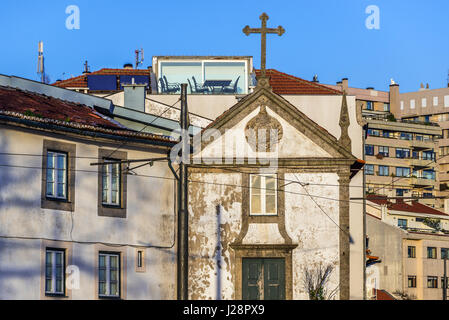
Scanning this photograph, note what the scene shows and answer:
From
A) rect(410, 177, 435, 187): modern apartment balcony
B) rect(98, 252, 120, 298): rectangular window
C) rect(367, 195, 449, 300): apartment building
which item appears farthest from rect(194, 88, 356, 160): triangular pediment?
rect(410, 177, 435, 187): modern apartment balcony

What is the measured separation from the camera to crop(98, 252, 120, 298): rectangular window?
3800cm

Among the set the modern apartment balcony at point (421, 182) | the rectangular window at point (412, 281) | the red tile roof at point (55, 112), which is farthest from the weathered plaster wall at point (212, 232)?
the modern apartment balcony at point (421, 182)

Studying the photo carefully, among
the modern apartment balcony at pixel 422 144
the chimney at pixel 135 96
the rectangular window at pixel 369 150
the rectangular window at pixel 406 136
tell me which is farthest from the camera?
the modern apartment balcony at pixel 422 144

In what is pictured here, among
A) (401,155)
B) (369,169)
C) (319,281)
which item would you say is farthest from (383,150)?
(319,281)

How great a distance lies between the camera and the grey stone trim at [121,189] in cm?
3822

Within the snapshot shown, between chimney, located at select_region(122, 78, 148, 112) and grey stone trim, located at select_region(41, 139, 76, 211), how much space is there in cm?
1589

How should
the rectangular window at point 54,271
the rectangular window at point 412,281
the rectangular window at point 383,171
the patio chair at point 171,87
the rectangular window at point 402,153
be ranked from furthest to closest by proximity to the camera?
the rectangular window at point 402,153 → the rectangular window at point 383,171 → the rectangular window at point 412,281 → the patio chair at point 171,87 → the rectangular window at point 54,271

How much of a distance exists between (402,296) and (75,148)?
7660cm

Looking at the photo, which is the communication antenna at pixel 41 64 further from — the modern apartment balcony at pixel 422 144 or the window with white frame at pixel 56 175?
the modern apartment balcony at pixel 422 144

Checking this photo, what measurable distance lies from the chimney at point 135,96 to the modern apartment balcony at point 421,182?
100021 millimetres
